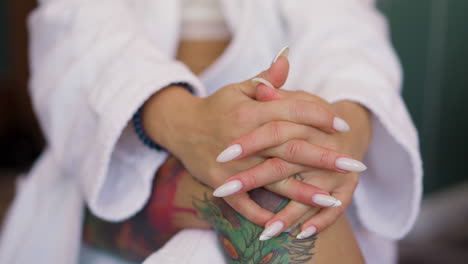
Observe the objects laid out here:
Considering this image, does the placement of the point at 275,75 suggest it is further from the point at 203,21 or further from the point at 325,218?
the point at 203,21

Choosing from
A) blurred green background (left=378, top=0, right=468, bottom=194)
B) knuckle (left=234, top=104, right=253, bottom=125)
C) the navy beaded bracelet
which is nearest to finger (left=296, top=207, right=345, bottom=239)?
knuckle (left=234, top=104, right=253, bottom=125)

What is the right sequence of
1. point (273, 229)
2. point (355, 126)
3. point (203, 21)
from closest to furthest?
point (273, 229)
point (355, 126)
point (203, 21)

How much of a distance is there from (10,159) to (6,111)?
347 mm

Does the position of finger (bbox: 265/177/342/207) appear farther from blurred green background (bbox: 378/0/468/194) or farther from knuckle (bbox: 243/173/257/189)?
blurred green background (bbox: 378/0/468/194)

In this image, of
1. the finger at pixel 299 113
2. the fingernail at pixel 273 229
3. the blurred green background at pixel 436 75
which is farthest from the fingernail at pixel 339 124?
the blurred green background at pixel 436 75

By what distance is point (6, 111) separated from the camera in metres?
2.70

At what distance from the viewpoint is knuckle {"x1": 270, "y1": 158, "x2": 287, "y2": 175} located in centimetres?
44

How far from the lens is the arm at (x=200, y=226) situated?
1.49 feet

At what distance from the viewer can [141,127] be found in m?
0.58

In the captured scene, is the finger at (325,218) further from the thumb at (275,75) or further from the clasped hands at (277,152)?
the thumb at (275,75)

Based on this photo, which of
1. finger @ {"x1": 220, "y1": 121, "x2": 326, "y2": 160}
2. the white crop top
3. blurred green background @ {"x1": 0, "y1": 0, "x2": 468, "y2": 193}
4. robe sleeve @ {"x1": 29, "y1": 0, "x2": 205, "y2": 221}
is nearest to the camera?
finger @ {"x1": 220, "y1": 121, "x2": 326, "y2": 160}

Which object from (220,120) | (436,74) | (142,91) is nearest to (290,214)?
(220,120)

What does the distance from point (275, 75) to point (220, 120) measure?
7cm

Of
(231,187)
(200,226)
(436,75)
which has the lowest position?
(436,75)
